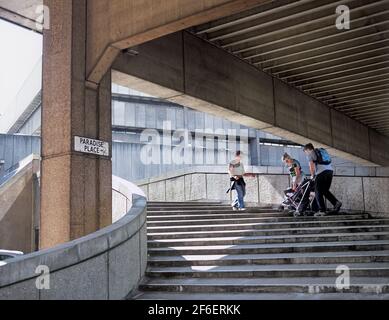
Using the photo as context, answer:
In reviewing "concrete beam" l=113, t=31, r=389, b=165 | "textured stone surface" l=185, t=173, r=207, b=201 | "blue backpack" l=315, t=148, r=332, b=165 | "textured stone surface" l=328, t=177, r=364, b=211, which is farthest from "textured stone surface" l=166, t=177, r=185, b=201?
"blue backpack" l=315, t=148, r=332, b=165

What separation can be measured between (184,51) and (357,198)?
16.2 feet

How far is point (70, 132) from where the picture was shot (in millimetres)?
7406

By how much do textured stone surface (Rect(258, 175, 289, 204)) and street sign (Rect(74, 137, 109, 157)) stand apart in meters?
6.03

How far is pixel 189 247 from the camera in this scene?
8273 mm

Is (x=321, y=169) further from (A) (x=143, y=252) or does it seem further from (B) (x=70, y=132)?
(B) (x=70, y=132)

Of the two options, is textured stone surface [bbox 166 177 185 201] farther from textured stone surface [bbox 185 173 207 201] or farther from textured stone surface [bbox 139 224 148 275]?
textured stone surface [bbox 139 224 148 275]

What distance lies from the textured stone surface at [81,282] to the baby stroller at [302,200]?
19.3ft

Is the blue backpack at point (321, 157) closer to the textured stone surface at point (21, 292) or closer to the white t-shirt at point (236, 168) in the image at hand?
the white t-shirt at point (236, 168)

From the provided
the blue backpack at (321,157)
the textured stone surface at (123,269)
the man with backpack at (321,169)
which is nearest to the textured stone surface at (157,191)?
the man with backpack at (321,169)

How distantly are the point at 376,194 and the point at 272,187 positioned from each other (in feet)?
9.78

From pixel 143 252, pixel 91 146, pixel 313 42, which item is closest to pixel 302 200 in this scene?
pixel 313 42

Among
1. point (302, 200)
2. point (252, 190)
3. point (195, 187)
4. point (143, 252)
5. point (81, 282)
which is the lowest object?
Answer: point (81, 282)
